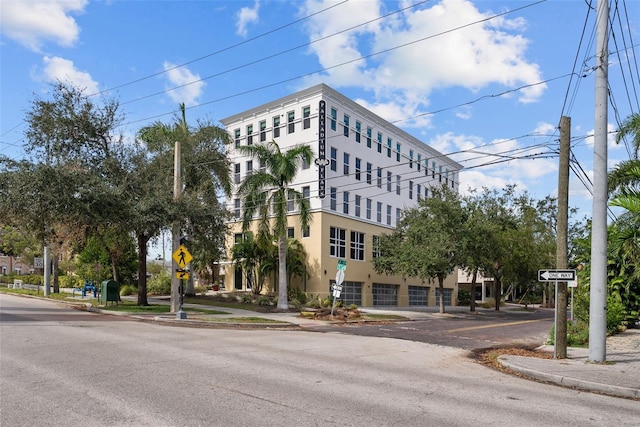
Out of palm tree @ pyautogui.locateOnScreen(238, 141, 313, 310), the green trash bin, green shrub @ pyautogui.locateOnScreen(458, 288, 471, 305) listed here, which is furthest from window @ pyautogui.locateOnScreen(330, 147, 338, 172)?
green shrub @ pyautogui.locateOnScreen(458, 288, 471, 305)

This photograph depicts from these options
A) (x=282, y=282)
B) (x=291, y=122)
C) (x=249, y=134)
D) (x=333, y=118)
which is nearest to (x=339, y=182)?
(x=333, y=118)

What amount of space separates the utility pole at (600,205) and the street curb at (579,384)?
2.50 m

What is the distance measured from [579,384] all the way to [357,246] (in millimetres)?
33475

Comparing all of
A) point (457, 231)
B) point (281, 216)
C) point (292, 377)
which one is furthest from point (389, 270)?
point (292, 377)

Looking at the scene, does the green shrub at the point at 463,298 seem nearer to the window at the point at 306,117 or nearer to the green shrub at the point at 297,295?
the green shrub at the point at 297,295

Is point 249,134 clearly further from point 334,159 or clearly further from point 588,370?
point 588,370

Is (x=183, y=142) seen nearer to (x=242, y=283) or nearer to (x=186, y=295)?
(x=186, y=295)

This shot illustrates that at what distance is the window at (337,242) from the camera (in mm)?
40344

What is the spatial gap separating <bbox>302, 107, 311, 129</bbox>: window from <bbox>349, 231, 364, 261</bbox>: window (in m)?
9.64

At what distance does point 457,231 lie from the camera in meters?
36.5

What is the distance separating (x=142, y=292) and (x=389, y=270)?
21.9 meters

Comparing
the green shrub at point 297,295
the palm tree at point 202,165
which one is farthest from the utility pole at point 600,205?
the green shrub at point 297,295

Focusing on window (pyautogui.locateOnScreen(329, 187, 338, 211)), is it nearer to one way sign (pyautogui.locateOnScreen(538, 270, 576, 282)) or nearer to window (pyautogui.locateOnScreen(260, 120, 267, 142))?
window (pyautogui.locateOnScreen(260, 120, 267, 142))

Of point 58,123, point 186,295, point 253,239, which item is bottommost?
point 186,295
